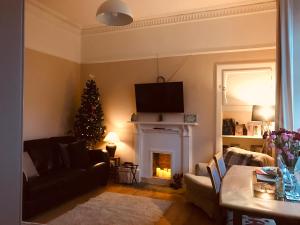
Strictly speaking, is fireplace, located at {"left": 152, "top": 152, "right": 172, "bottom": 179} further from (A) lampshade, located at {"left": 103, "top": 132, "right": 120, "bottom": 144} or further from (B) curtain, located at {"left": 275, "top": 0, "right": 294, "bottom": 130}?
(B) curtain, located at {"left": 275, "top": 0, "right": 294, "bottom": 130}

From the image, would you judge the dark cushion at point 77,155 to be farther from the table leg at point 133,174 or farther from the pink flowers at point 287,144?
the pink flowers at point 287,144

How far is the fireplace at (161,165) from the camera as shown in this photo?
4.89 metres

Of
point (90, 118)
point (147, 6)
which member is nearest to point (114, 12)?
point (147, 6)

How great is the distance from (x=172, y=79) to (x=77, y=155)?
2.28m

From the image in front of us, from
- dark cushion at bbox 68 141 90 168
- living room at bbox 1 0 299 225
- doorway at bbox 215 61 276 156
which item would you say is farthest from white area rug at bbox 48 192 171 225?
doorway at bbox 215 61 276 156

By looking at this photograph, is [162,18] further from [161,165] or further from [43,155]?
[43,155]

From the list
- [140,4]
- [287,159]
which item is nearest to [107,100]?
[140,4]

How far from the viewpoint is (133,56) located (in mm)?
5102

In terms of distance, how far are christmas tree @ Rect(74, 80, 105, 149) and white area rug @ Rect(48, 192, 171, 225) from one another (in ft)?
4.35

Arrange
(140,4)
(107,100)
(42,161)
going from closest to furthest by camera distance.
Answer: (42,161) < (140,4) < (107,100)

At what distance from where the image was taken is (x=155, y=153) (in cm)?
499

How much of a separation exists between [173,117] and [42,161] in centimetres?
246

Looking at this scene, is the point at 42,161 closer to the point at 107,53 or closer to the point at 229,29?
the point at 107,53

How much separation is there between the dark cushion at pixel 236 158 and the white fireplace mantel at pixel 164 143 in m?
0.92
